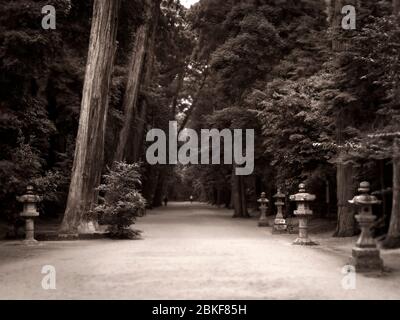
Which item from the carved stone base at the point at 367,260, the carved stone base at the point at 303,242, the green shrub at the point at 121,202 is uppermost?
the green shrub at the point at 121,202

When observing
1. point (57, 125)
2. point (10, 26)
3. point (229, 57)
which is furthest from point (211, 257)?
point (229, 57)

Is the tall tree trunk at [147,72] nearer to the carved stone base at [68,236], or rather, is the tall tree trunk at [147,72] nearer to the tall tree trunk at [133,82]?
the tall tree trunk at [133,82]

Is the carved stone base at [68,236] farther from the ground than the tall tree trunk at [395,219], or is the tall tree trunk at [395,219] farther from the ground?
the tall tree trunk at [395,219]

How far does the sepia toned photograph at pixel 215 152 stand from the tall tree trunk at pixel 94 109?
0.16 feet

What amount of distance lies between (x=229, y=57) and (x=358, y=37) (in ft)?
47.2

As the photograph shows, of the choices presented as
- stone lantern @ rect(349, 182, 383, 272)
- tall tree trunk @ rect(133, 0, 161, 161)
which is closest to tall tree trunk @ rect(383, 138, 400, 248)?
stone lantern @ rect(349, 182, 383, 272)

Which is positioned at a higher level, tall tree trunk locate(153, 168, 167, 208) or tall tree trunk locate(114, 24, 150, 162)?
tall tree trunk locate(114, 24, 150, 162)

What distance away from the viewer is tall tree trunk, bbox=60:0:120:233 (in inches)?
677

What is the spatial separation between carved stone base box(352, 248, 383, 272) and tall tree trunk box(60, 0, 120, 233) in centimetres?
1010

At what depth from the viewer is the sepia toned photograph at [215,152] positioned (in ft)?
27.4

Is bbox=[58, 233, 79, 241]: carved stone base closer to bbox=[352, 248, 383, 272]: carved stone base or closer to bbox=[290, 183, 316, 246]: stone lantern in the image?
bbox=[290, 183, 316, 246]: stone lantern

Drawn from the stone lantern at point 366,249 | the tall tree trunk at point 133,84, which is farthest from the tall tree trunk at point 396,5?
the tall tree trunk at point 133,84

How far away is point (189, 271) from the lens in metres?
9.02

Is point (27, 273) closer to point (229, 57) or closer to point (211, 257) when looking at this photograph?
point (211, 257)
